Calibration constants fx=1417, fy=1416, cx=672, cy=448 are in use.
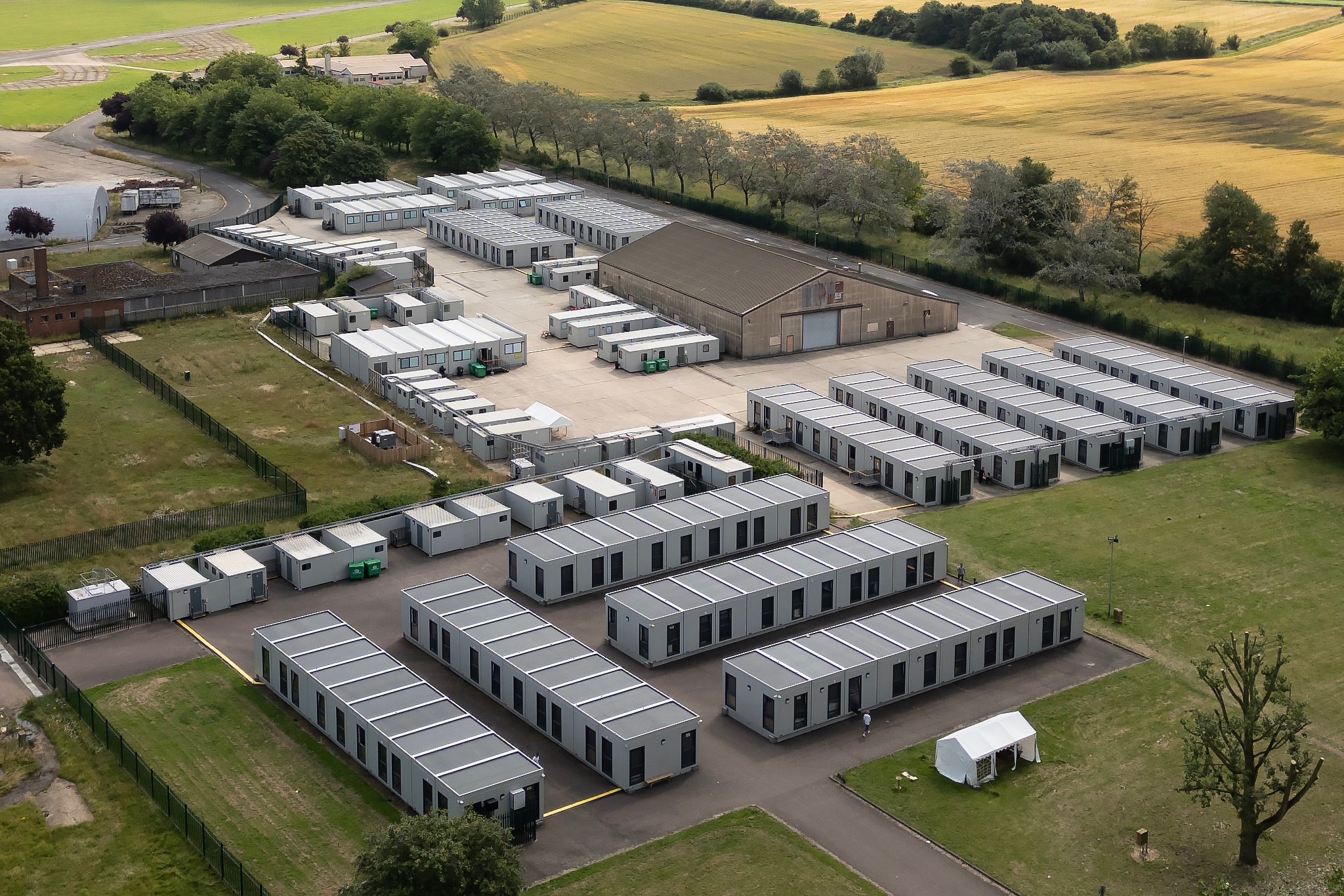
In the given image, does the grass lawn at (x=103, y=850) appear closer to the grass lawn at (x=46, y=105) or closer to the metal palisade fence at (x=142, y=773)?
the metal palisade fence at (x=142, y=773)

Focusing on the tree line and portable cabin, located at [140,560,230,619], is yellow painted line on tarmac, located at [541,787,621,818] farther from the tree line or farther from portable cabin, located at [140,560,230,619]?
the tree line

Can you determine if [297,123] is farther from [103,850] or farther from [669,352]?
[103,850]

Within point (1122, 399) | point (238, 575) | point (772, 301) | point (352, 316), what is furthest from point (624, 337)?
point (238, 575)

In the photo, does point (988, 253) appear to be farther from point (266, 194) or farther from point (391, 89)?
point (391, 89)

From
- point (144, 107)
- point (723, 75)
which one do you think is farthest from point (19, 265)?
point (723, 75)

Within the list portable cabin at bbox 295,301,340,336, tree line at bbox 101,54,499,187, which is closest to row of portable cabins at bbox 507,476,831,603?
portable cabin at bbox 295,301,340,336

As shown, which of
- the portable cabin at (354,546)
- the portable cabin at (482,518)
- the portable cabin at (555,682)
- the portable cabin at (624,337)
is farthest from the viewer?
the portable cabin at (624,337)

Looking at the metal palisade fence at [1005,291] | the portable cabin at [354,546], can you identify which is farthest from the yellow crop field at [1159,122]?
the portable cabin at [354,546]

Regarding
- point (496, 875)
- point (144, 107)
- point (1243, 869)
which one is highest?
point (144, 107)
